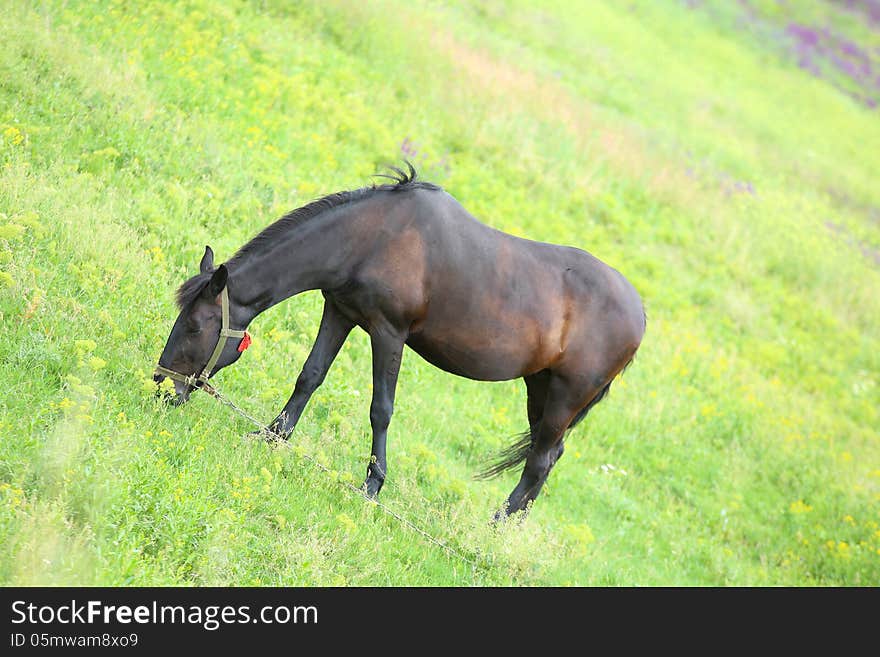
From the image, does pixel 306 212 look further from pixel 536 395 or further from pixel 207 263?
pixel 536 395

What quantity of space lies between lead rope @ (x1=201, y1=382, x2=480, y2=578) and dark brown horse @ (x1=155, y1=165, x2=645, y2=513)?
169 millimetres

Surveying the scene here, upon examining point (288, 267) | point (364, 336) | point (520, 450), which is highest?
point (288, 267)

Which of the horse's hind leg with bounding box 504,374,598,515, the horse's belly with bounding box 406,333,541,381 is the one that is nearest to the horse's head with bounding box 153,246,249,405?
the horse's belly with bounding box 406,333,541,381

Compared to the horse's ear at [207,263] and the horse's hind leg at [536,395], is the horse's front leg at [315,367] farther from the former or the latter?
the horse's hind leg at [536,395]

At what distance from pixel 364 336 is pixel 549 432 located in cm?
284

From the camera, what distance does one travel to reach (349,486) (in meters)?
7.14

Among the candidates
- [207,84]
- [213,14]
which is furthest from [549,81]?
[207,84]

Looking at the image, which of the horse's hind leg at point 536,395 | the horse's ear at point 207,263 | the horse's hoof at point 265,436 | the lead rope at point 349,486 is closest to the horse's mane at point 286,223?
the horse's ear at point 207,263

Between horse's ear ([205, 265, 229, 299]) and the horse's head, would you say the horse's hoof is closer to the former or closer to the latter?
the horse's head

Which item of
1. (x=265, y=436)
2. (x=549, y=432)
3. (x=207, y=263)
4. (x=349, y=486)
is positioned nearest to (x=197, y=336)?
(x=207, y=263)

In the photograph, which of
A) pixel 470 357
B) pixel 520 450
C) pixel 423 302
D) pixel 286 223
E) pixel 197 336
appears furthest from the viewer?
pixel 520 450

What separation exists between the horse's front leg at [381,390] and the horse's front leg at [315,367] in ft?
1.28

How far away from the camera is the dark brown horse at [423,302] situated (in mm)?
6715
